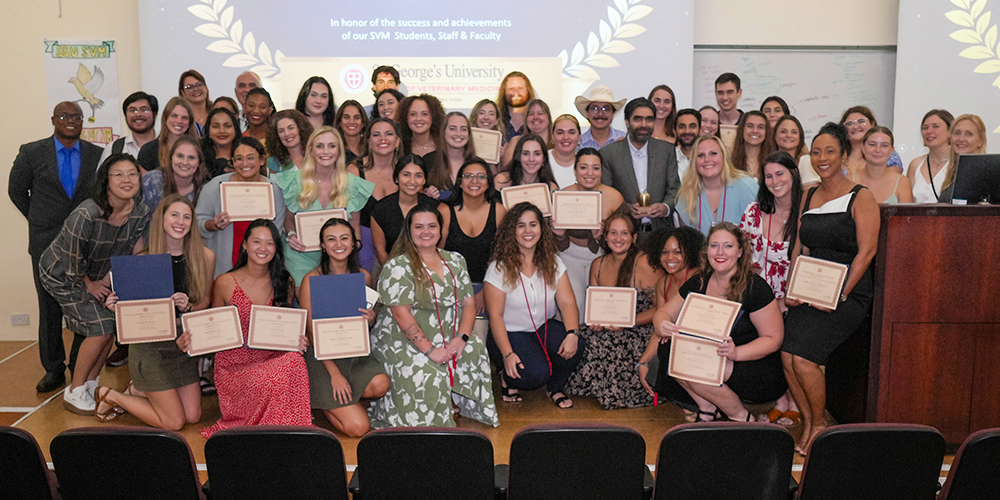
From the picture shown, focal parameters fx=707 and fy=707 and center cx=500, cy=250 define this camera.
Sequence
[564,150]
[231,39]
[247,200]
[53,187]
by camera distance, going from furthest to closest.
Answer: [231,39] < [564,150] < [53,187] < [247,200]

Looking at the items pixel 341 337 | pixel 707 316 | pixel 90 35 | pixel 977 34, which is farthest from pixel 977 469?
pixel 90 35

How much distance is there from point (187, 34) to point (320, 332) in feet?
12.5

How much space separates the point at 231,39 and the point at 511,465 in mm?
5323

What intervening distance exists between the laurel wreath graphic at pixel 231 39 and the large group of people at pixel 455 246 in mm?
1111

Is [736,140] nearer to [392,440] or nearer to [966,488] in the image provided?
[966,488]

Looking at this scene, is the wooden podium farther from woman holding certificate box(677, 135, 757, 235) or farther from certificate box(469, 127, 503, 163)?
certificate box(469, 127, 503, 163)

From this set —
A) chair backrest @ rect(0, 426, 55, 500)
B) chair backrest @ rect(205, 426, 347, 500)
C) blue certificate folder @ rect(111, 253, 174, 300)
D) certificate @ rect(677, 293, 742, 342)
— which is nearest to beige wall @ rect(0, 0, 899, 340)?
blue certificate folder @ rect(111, 253, 174, 300)

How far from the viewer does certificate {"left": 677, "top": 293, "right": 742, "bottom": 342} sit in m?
3.69

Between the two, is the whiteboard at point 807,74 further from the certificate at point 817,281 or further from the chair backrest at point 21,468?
the chair backrest at point 21,468

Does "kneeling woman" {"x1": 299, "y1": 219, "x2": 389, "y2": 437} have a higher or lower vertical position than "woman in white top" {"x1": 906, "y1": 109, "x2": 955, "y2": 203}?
lower

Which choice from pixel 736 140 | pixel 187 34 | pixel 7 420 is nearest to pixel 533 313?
pixel 736 140

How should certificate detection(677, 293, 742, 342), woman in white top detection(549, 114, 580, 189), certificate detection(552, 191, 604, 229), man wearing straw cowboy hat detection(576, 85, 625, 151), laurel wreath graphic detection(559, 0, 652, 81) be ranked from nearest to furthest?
certificate detection(677, 293, 742, 342) → certificate detection(552, 191, 604, 229) → woman in white top detection(549, 114, 580, 189) → man wearing straw cowboy hat detection(576, 85, 625, 151) → laurel wreath graphic detection(559, 0, 652, 81)

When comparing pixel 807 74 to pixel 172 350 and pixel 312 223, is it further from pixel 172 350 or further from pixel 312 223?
pixel 172 350

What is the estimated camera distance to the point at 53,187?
488 centimetres
